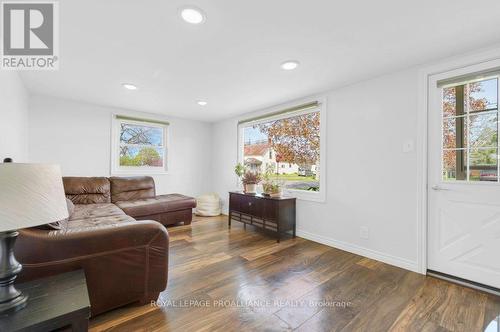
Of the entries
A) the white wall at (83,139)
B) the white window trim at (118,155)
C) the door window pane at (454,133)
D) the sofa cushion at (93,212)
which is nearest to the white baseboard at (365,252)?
the door window pane at (454,133)

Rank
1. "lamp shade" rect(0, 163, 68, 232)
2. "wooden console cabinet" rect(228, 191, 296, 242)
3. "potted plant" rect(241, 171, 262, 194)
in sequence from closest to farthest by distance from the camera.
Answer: "lamp shade" rect(0, 163, 68, 232) → "wooden console cabinet" rect(228, 191, 296, 242) → "potted plant" rect(241, 171, 262, 194)

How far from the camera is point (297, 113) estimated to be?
11.8ft

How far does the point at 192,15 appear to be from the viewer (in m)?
1.61

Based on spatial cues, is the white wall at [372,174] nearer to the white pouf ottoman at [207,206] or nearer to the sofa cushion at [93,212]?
the white pouf ottoman at [207,206]

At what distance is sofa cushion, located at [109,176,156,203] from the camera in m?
3.94

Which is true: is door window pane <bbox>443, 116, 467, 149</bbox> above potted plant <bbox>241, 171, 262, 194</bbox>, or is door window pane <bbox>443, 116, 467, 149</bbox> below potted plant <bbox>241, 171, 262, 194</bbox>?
above

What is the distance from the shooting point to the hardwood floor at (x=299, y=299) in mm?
1567

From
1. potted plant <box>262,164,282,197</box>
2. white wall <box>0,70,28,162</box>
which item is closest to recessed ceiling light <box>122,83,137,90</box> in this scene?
white wall <box>0,70,28,162</box>

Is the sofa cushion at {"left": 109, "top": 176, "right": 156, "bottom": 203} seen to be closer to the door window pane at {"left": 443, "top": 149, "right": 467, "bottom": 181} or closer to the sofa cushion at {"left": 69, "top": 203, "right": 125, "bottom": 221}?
the sofa cushion at {"left": 69, "top": 203, "right": 125, "bottom": 221}

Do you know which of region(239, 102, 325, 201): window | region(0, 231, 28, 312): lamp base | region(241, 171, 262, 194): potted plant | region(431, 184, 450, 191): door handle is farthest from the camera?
region(241, 171, 262, 194): potted plant

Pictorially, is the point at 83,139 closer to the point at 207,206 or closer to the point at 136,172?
the point at 136,172

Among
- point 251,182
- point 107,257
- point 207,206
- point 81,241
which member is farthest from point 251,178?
point 81,241

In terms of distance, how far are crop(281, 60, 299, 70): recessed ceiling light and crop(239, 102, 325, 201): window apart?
97 cm

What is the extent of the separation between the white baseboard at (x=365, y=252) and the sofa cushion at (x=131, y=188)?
2880 mm
